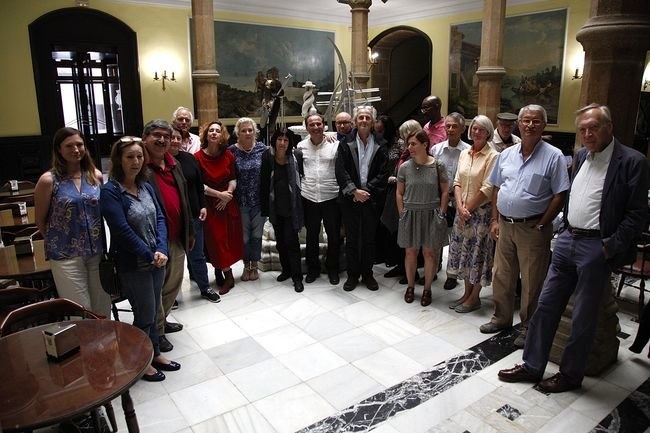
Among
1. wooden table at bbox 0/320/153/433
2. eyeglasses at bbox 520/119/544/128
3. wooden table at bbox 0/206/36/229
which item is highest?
eyeglasses at bbox 520/119/544/128

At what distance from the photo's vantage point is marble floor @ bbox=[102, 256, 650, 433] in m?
2.79

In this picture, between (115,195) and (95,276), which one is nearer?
(115,195)

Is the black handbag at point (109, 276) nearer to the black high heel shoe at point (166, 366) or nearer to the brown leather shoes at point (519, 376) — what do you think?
the black high heel shoe at point (166, 366)

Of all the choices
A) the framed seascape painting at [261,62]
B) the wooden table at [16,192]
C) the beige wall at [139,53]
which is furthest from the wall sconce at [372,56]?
the wooden table at [16,192]

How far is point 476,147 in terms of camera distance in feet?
12.9

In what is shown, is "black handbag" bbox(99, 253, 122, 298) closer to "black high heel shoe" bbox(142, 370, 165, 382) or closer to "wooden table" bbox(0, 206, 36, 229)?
"black high heel shoe" bbox(142, 370, 165, 382)

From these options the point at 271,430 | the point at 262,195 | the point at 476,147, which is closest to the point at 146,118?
the point at 262,195

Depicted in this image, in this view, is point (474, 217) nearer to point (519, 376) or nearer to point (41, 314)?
point (519, 376)

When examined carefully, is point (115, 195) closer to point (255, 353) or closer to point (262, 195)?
point (255, 353)

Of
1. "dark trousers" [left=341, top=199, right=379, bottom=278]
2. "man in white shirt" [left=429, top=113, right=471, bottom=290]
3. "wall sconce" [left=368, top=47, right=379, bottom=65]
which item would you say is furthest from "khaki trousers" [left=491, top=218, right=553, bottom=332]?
"wall sconce" [left=368, top=47, right=379, bottom=65]

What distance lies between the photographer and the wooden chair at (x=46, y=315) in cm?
238

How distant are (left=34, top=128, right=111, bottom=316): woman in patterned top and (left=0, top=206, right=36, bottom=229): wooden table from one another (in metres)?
1.74

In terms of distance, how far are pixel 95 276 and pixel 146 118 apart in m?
8.36

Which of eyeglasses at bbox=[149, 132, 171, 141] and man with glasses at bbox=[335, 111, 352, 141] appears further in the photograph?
man with glasses at bbox=[335, 111, 352, 141]
